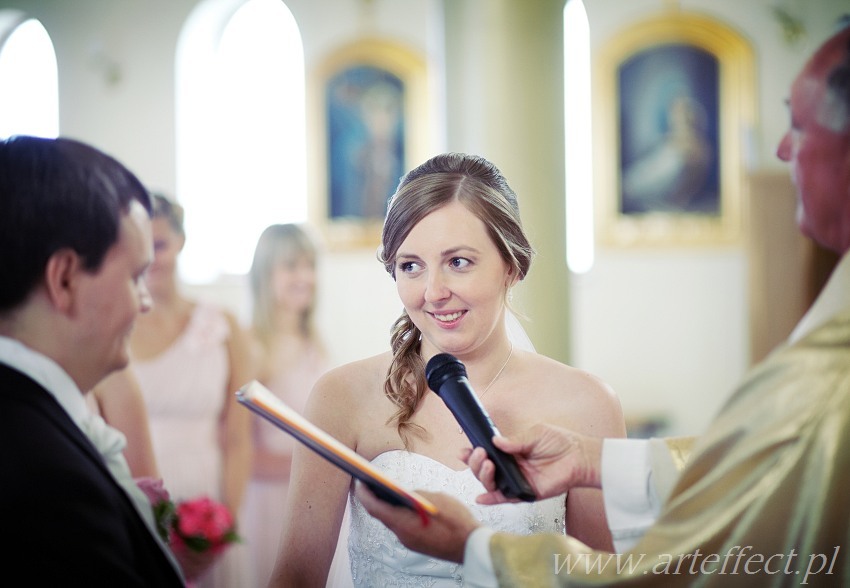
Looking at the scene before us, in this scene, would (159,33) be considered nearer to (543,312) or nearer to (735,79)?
(735,79)

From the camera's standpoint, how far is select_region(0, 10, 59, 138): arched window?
605 cm

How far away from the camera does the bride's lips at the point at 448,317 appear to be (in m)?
2.33

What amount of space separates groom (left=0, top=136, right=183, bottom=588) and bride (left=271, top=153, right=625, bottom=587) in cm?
69

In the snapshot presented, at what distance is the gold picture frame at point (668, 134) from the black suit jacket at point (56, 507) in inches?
291

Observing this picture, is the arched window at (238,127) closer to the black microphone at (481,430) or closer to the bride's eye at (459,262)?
the bride's eye at (459,262)

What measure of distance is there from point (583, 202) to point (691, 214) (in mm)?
1058

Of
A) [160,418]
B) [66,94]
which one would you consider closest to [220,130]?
[66,94]

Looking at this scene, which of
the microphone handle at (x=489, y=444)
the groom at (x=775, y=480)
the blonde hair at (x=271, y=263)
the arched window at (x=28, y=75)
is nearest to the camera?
the groom at (x=775, y=480)

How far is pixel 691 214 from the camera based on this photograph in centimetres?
862

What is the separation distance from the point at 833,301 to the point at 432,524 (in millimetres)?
1003

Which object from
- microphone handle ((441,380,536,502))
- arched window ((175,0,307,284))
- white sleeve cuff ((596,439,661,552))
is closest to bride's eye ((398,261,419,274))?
microphone handle ((441,380,536,502))

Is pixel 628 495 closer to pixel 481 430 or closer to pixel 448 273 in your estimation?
pixel 481 430

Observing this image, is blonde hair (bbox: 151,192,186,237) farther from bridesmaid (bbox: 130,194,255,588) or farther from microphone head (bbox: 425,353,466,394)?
microphone head (bbox: 425,353,466,394)
